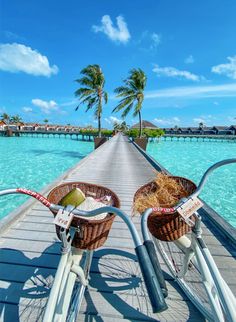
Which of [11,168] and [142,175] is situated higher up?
[142,175]

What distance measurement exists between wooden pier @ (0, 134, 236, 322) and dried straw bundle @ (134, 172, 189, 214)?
0.89 meters

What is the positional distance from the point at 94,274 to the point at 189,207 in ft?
→ 4.66

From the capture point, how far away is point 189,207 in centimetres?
127

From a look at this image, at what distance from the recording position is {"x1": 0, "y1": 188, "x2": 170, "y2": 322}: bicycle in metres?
0.78

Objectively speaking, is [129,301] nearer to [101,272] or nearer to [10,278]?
[101,272]

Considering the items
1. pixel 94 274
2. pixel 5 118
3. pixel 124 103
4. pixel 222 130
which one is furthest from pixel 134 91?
pixel 5 118

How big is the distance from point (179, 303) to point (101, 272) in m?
0.77

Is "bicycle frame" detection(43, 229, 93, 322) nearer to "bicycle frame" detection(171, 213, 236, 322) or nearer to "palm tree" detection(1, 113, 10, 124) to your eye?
"bicycle frame" detection(171, 213, 236, 322)

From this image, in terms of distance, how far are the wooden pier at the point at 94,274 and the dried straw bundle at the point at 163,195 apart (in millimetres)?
889

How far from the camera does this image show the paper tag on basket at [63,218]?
114cm

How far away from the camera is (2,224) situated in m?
2.88

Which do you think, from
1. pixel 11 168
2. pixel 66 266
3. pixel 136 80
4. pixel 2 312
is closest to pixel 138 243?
pixel 66 266

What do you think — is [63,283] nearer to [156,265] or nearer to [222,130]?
[156,265]

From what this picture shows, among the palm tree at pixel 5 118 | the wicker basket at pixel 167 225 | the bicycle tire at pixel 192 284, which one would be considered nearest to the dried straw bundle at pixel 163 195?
the wicker basket at pixel 167 225
